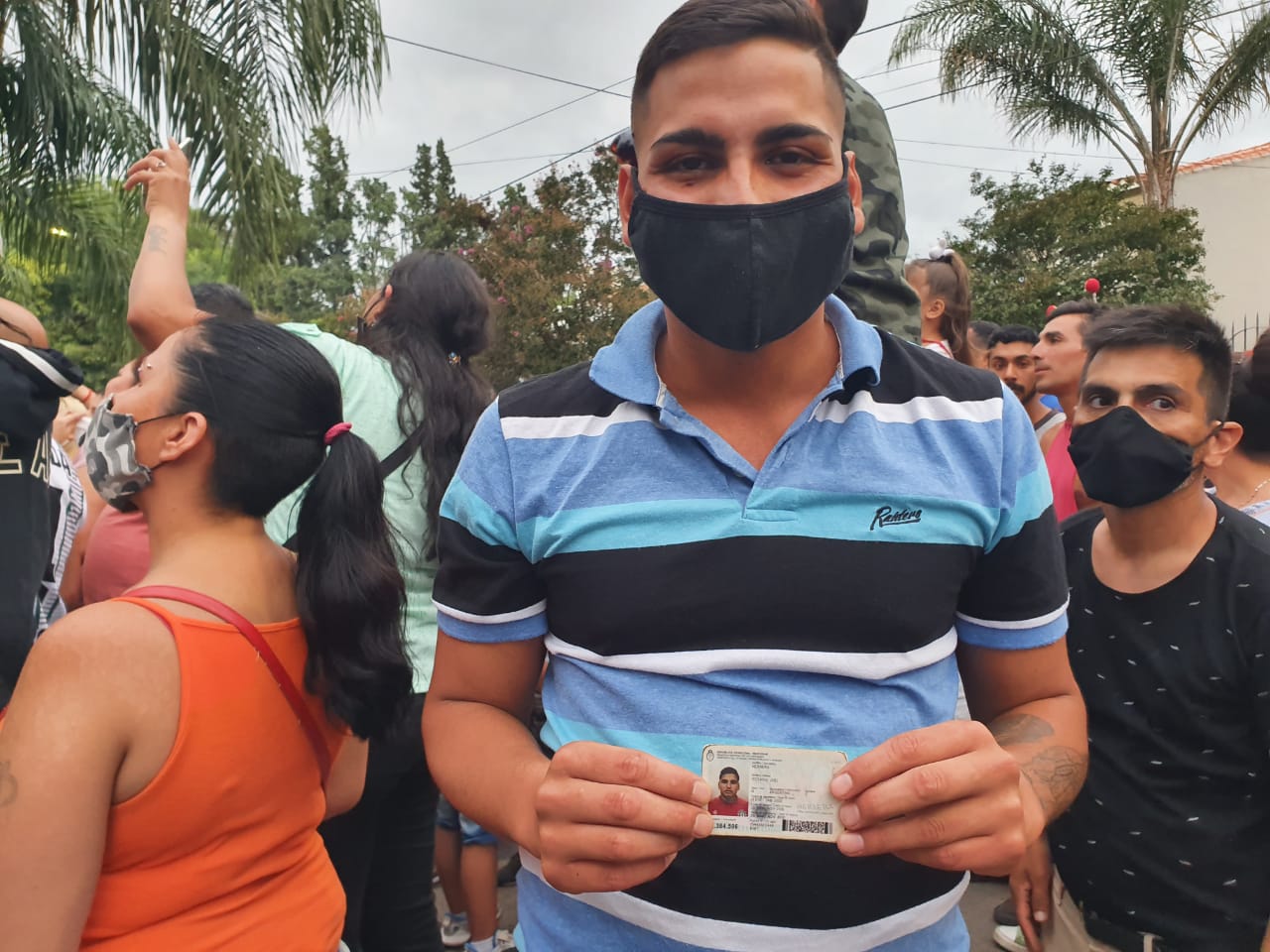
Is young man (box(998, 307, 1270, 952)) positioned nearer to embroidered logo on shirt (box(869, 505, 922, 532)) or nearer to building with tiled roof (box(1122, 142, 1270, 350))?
embroidered logo on shirt (box(869, 505, 922, 532))

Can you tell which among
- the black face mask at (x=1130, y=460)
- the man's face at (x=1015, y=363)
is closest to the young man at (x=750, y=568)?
the black face mask at (x=1130, y=460)

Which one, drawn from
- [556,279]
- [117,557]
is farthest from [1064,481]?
[556,279]

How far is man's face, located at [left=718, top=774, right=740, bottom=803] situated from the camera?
1.08 m

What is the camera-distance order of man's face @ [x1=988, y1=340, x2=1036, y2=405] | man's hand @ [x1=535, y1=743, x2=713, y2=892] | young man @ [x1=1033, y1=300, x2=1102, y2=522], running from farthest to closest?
man's face @ [x1=988, y1=340, x2=1036, y2=405], young man @ [x1=1033, y1=300, x2=1102, y2=522], man's hand @ [x1=535, y1=743, x2=713, y2=892]

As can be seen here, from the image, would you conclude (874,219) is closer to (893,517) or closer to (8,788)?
(893,517)

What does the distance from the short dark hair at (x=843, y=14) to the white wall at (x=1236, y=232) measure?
2445 cm

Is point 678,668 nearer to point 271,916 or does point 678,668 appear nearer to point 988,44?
point 271,916

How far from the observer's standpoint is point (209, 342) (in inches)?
76.4

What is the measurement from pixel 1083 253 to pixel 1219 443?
13349 millimetres

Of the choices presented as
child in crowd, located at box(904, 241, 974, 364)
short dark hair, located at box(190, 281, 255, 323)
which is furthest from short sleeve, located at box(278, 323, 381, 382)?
child in crowd, located at box(904, 241, 974, 364)

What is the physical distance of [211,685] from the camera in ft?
5.26

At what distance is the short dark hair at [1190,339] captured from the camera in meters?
2.40

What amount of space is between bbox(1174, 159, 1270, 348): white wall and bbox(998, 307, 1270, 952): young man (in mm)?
23888

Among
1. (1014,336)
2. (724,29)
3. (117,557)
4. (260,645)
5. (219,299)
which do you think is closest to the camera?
(724,29)
